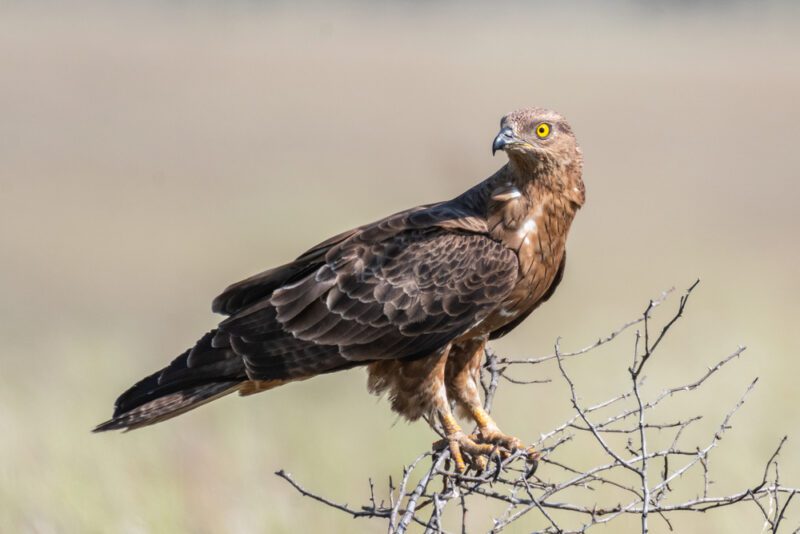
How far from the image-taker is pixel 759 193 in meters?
20.8

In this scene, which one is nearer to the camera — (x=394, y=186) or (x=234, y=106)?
(x=394, y=186)

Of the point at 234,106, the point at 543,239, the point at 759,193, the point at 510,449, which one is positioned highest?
the point at 234,106

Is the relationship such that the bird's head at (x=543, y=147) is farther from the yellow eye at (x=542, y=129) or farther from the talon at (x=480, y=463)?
the talon at (x=480, y=463)

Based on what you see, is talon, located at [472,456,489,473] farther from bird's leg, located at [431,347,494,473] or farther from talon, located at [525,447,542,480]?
talon, located at [525,447,542,480]

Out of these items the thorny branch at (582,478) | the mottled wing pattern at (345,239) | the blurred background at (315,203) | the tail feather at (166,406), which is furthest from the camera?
the blurred background at (315,203)

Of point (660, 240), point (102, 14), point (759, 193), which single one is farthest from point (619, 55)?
point (660, 240)

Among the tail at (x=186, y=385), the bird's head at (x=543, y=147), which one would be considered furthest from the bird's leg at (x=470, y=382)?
the tail at (x=186, y=385)

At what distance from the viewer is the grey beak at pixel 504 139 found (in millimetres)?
6824

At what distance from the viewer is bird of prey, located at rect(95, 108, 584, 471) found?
272 inches

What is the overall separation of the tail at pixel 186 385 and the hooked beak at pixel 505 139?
161 cm

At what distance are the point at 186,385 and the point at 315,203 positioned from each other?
397 inches

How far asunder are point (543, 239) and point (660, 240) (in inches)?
394

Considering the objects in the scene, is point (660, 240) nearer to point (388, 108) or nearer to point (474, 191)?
point (474, 191)

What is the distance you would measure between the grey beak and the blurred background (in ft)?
5.18
